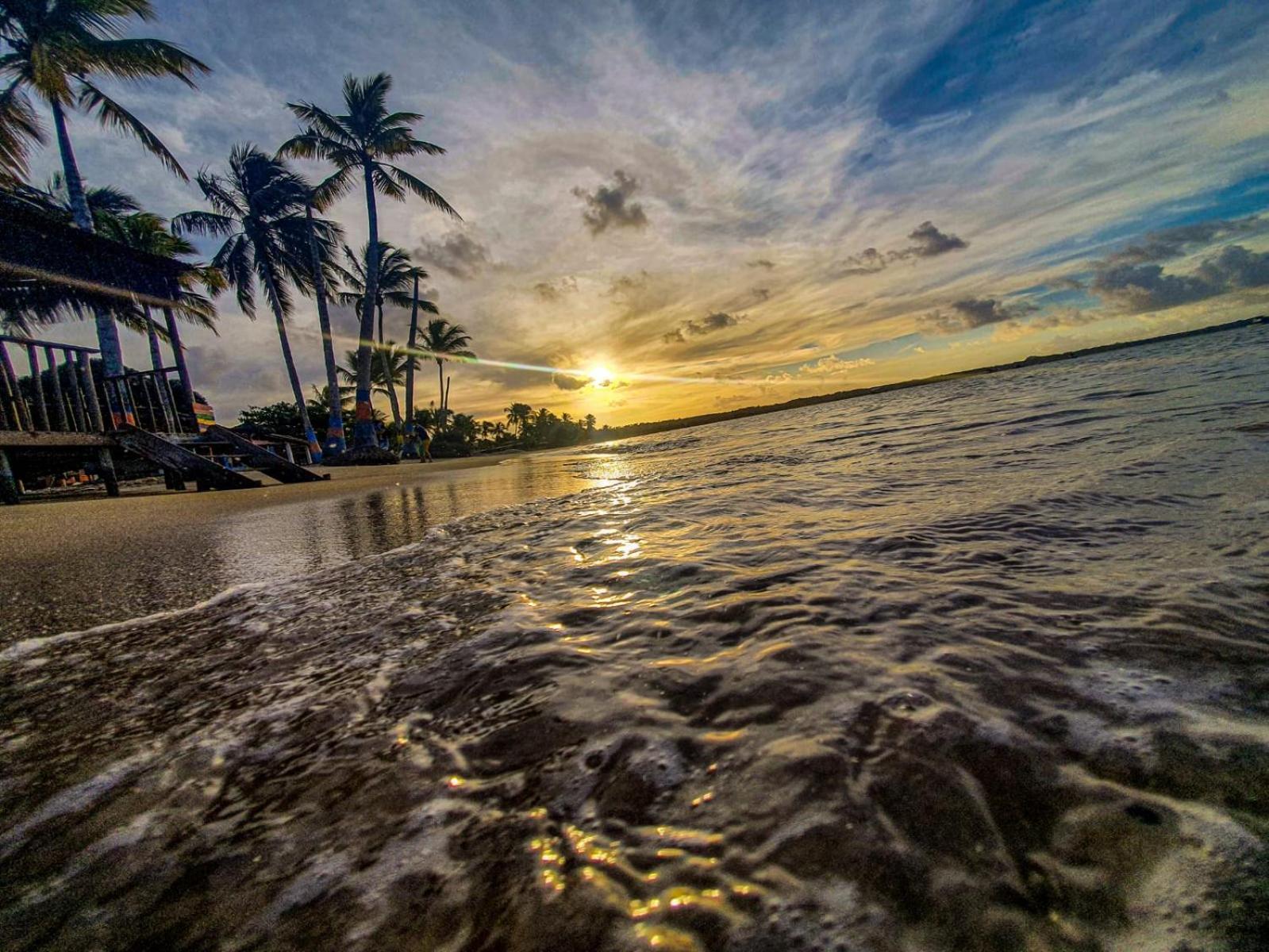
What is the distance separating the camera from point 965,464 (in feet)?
13.9

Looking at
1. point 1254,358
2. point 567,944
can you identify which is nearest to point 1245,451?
point 567,944

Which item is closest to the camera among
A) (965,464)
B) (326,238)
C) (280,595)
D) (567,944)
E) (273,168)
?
(567,944)

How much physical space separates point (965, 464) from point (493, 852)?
4625 mm

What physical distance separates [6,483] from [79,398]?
1.65 metres

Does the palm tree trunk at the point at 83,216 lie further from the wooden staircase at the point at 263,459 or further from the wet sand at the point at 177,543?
the wet sand at the point at 177,543

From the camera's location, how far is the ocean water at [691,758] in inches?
27.9

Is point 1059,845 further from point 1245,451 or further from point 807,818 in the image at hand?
point 1245,451

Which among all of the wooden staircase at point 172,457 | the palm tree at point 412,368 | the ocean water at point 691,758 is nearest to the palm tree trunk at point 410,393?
the palm tree at point 412,368

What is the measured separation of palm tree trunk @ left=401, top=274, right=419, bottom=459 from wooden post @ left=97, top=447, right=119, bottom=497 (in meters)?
18.9

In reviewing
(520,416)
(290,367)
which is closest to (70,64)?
(290,367)

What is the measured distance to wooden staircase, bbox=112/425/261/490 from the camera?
27.6 feet

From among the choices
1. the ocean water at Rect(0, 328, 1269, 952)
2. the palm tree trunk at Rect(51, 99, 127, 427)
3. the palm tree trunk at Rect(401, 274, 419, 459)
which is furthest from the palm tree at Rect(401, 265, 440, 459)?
the ocean water at Rect(0, 328, 1269, 952)

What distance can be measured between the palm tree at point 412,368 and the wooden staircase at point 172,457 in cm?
1889

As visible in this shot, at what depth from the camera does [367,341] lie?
69.5ft
